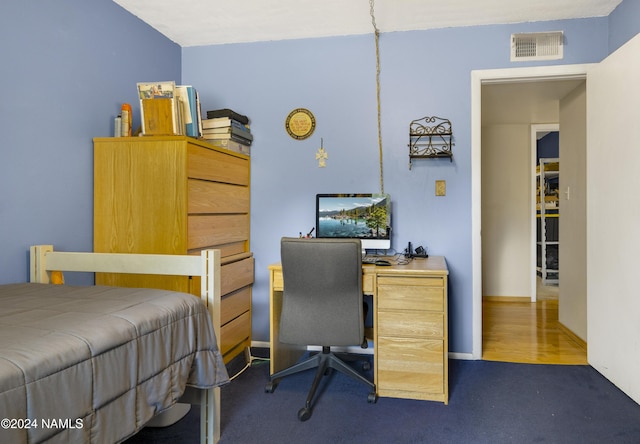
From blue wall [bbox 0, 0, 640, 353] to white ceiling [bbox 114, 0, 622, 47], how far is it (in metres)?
0.09

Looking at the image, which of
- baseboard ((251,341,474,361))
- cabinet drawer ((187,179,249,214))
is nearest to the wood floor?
baseboard ((251,341,474,361))

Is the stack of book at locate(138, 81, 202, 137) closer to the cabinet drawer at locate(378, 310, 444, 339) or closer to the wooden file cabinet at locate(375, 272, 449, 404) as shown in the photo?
the wooden file cabinet at locate(375, 272, 449, 404)

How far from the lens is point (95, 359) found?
1.13 meters

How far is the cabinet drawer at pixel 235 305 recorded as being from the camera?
8.96 ft

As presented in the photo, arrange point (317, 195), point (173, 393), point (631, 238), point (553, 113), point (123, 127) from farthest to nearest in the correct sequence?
1. point (553, 113)
2. point (317, 195)
3. point (123, 127)
4. point (631, 238)
5. point (173, 393)

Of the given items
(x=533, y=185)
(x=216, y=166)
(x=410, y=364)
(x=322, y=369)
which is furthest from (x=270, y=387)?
(x=533, y=185)

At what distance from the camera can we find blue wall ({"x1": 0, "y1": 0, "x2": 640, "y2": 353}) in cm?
226

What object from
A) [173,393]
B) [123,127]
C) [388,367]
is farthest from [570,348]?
[123,127]

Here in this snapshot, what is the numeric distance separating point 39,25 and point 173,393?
6.31 feet

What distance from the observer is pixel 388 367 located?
231 centimetres

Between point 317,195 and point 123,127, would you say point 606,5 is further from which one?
point 123,127

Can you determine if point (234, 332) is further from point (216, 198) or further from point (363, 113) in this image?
point (363, 113)

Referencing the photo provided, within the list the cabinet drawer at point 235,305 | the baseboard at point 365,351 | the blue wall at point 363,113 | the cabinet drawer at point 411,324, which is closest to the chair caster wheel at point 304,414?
the cabinet drawer at point 411,324

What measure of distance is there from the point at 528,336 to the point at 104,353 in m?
3.35
